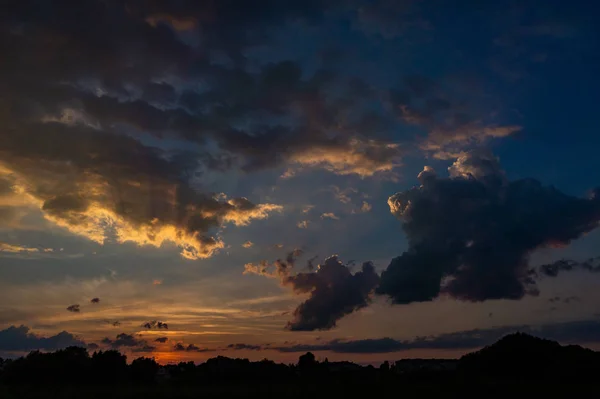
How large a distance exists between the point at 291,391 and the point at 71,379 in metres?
67.0

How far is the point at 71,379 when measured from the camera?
130 m

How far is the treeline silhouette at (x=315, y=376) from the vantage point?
302 ft

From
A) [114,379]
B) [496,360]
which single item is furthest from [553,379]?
[114,379]

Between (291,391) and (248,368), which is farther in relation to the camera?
(248,368)

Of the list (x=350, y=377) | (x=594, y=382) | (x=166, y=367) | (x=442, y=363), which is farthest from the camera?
(x=166, y=367)

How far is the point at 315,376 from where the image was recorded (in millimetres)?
124062

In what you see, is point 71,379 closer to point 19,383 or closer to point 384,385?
point 19,383

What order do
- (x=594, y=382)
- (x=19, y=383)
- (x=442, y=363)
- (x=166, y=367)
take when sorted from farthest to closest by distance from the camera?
(x=166, y=367)
(x=442, y=363)
(x=19, y=383)
(x=594, y=382)

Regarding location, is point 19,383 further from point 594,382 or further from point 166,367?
point 594,382

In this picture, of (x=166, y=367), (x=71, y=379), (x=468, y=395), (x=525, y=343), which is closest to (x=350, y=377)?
(x=468, y=395)

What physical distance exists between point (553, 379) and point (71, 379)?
10749cm

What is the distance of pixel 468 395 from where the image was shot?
89.8m

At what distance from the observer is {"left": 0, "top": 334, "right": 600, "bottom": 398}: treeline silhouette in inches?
3629

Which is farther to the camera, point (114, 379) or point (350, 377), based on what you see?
point (114, 379)
